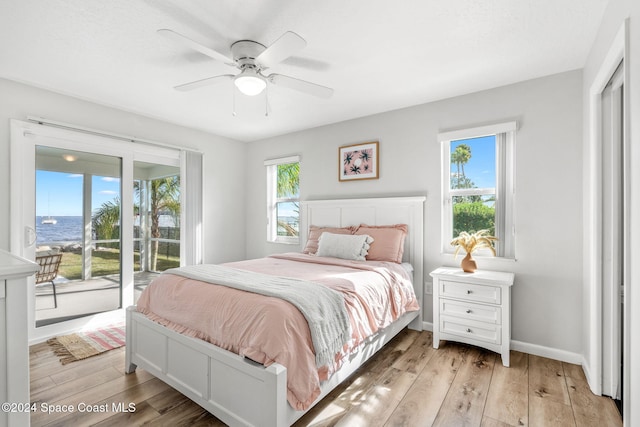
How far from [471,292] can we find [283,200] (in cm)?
290

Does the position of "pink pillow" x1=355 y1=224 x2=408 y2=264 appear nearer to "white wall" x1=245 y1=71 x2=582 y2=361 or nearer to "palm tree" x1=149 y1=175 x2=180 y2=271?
"white wall" x1=245 y1=71 x2=582 y2=361

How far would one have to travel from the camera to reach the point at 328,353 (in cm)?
175

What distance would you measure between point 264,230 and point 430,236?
254cm

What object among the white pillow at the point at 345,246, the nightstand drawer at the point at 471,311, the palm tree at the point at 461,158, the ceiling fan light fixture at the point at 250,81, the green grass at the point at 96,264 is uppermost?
the ceiling fan light fixture at the point at 250,81

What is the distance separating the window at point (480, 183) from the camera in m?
2.92

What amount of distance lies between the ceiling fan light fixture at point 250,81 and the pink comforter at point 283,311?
54.4 inches

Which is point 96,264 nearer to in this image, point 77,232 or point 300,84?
point 77,232

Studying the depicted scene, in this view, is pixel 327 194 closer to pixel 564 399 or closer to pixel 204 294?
pixel 204 294

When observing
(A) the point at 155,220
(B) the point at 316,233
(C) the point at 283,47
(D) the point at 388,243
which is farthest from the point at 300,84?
(A) the point at 155,220

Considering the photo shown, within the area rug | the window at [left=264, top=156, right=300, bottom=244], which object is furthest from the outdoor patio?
the window at [left=264, top=156, right=300, bottom=244]

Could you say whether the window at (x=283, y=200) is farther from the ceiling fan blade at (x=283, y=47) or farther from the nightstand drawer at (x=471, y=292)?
the ceiling fan blade at (x=283, y=47)

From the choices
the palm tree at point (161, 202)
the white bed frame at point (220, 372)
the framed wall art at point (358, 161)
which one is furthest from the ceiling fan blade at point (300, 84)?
the palm tree at point (161, 202)

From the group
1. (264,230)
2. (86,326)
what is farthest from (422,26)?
(86,326)

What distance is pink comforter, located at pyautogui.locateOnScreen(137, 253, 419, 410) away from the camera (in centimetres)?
159
